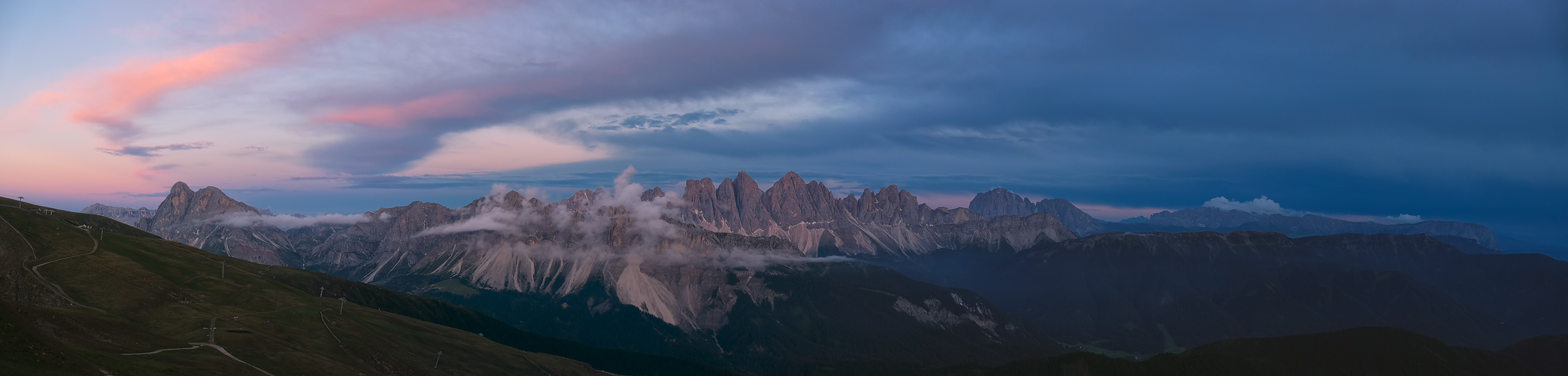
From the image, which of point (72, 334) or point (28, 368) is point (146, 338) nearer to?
point (72, 334)

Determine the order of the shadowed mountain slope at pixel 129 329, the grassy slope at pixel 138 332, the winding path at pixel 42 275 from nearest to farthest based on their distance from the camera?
the grassy slope at pixel 138 332 < the shadowed mountain slope at pixel 129 329 < the winding path at pixel 42 275

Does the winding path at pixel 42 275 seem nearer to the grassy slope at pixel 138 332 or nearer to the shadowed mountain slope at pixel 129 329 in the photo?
the shadowed mountain slope at pixel 129 329

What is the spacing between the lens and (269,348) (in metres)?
163

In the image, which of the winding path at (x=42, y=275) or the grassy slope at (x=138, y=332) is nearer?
the grassy slope at (x=138, y=332)

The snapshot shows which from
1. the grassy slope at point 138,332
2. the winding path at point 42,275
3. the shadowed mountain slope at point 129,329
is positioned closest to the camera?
the grassy slope at point 138,332

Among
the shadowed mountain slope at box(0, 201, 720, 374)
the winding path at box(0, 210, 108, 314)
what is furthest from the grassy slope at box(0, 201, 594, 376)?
the winding path at box(0, 210, 108, 314)

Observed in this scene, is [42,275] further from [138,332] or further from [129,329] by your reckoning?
[138,332]

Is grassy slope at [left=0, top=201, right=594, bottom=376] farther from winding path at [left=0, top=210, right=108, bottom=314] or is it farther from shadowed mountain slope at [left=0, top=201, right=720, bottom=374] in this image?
winding path at [left=0, top=210, right=108, bottom=314]

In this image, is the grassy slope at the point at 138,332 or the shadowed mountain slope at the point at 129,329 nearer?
the grassy slope at the point at 138,332

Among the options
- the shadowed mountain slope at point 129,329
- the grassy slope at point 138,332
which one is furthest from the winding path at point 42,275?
the grassy slope at point 138,332

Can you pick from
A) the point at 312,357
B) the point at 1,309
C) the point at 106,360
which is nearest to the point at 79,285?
the point at 312,357

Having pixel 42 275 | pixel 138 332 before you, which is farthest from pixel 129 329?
pixel 42 275

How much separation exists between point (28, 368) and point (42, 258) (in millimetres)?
128084

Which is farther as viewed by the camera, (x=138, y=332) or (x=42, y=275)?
(x=42, y=275)
